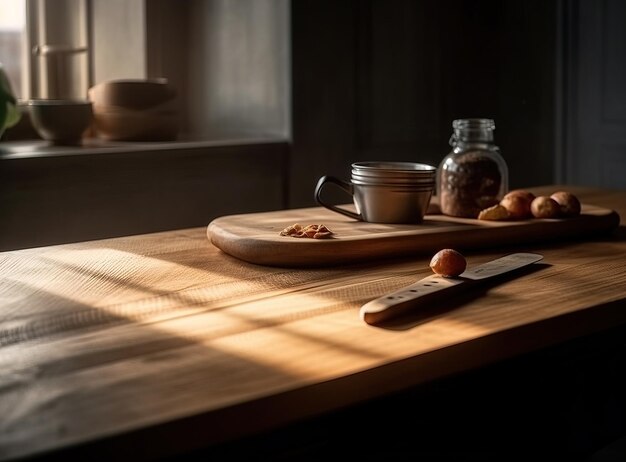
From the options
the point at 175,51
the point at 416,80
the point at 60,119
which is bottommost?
the point at 60,119

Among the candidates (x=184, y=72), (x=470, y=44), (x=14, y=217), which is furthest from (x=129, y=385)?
(x=470, y=44)

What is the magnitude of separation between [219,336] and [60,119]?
1.82 m

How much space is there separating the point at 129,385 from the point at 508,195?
102 cm

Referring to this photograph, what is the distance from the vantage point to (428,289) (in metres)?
1.12

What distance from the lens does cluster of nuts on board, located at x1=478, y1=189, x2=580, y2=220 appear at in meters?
1.60

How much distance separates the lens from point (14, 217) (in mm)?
2328

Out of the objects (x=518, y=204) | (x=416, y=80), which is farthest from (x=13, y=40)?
(x=518, y=204)

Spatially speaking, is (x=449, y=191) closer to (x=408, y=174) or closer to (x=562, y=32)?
(x=408, y=174)

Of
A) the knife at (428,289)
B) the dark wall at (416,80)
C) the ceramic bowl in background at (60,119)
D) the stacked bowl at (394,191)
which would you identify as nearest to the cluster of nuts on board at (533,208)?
the stacked bowl at (394,191)

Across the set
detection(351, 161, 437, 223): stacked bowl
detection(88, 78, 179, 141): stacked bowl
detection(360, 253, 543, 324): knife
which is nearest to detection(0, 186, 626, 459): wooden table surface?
detection(360, 253, 543, 324): knife

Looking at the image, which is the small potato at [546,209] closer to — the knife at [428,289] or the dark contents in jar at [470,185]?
the dark contents in jar at [470,185]

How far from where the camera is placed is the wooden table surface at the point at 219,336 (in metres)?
0.75

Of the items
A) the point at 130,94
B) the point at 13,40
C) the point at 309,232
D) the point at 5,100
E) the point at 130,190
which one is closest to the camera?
the point at 309,232

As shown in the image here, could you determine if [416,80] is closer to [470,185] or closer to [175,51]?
[175,51]
